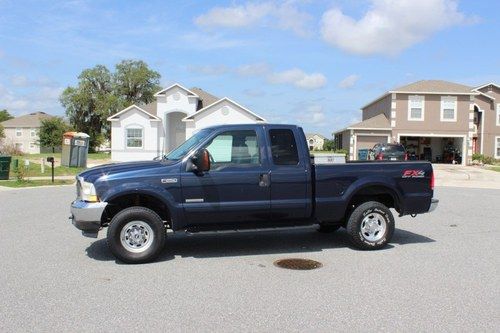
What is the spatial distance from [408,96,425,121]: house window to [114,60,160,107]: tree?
40.4m

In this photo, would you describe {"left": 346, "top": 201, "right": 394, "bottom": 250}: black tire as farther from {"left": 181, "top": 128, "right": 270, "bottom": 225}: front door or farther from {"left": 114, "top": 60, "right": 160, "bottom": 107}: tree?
{"left": 114, "top": 60, "right": 160, "bottom": 107}: tree

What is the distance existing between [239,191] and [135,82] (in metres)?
65.4

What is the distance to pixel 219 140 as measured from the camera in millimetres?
7555

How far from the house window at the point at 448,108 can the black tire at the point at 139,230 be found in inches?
1450

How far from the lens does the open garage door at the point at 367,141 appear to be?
40.7 meters

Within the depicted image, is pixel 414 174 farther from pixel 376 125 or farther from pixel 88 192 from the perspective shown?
pixel 376 125

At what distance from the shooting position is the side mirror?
23.0 feet

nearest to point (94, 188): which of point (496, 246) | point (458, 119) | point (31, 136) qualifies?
point (496, 246)

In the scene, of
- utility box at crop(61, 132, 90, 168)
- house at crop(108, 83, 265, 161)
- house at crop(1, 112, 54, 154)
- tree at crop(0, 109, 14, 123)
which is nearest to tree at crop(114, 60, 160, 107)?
house at crop(1, 112, 54, 154)

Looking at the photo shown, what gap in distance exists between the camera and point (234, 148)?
298 inches

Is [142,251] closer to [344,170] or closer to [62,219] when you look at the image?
[344,170]

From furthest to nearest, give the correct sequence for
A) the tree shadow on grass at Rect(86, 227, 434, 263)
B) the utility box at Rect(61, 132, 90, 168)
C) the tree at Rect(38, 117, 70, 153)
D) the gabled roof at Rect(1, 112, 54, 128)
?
1. the gabled roof at Rect(1, 112, 54, 128)
2. the tree at Rect(38, 117, 70, 153)
3. the utility box at Rect(61, 132, 90, 168)
4. the tree shadow on grass at Rect(86, 227, 434, 263)

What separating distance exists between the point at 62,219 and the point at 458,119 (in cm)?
3556

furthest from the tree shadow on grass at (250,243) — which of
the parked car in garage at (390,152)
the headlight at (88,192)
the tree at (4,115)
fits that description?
the tree at (4,115)
